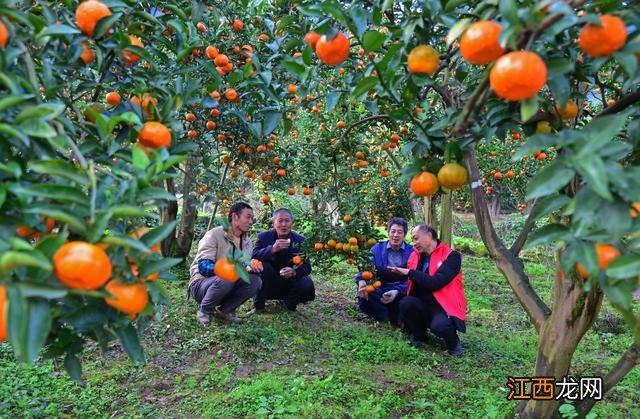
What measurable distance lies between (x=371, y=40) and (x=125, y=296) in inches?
37.8

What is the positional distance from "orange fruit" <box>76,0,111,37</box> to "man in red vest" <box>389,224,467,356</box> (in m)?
2.75

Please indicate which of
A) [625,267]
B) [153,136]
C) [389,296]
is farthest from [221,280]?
[625,267]

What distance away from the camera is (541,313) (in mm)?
2078

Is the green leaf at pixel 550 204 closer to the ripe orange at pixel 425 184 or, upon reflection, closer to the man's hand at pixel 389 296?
the ripe orange at pixel 425 184

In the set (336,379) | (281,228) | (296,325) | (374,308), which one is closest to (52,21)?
(336,379)

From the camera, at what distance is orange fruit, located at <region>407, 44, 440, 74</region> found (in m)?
1.35

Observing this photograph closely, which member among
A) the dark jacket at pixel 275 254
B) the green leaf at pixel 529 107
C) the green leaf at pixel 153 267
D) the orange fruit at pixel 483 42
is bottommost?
the dark jacket at pixel 275 254

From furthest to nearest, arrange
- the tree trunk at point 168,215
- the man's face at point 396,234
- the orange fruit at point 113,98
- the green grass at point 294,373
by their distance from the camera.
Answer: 1. the tree trunk at point 168,215
2. the man's face at point 396,234
3. the green grass at point 294,373
4. the orange fruit at point 113,98

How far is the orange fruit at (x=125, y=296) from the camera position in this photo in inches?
38.2

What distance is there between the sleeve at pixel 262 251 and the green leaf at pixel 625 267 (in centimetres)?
322

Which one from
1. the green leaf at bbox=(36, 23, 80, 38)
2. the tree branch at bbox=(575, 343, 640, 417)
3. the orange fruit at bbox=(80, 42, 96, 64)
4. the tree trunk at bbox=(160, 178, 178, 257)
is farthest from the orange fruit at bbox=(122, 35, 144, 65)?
the tree trunk at bbox=(160, 178, 178, 257)

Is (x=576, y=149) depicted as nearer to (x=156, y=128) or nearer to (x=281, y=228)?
(x=156, y=128)

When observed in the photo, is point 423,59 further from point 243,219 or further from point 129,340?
point 243,219

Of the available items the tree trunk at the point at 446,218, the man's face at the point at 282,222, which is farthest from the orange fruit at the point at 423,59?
the tree trunk at the point at 446,218
